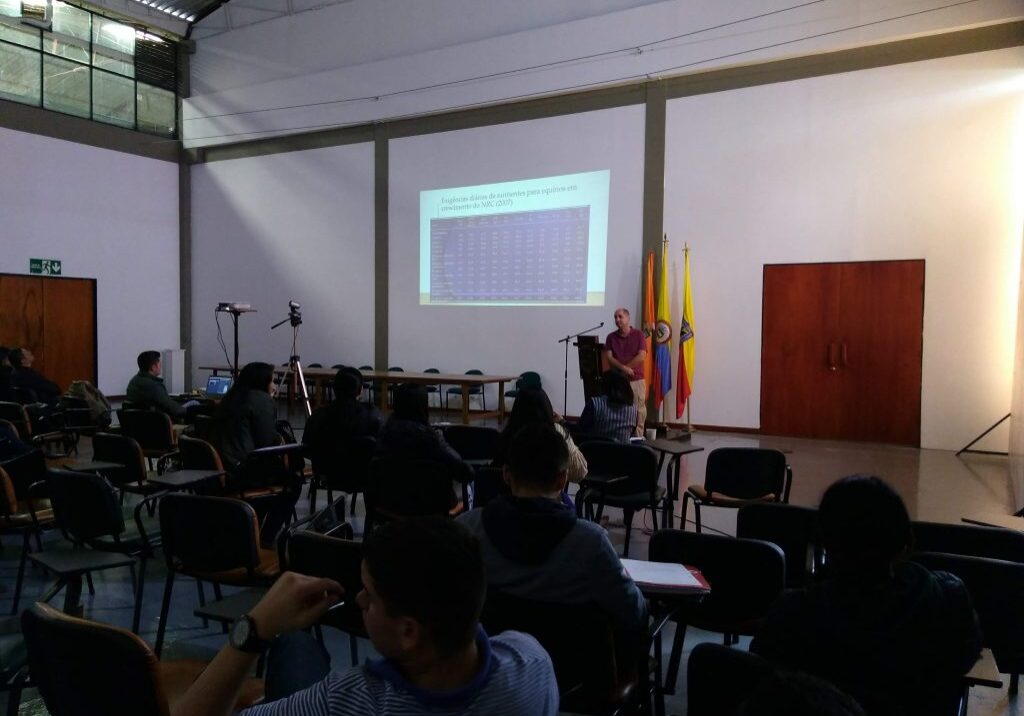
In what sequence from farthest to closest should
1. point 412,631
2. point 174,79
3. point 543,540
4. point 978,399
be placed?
point 174,79
point 978,399
point 543,540
point 412,631

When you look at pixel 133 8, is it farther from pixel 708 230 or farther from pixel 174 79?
pixel 708 230

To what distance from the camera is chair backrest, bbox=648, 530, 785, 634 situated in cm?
218

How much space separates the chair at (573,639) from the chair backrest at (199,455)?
104 inches

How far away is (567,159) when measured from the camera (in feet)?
31.2

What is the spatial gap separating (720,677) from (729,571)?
0.99 meters

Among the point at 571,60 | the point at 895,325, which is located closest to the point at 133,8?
the point at 571,60

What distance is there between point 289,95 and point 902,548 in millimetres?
12239

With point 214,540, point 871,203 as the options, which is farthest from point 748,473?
point 871,203

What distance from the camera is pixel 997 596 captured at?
2070 millimetres

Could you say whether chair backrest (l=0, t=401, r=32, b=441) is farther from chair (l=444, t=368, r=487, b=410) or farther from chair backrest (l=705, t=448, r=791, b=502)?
chair (l=444, t=368, r=487, b=410)

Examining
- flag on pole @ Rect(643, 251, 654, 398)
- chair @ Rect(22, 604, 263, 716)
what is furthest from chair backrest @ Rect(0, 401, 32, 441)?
flag on pole @ Rect(643, 251, 654, 398)

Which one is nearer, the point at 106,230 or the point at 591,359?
the point at 591,359

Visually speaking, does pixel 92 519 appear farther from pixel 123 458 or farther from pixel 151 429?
pixel 151 429

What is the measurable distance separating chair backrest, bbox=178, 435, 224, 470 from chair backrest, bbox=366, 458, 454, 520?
101 cm
